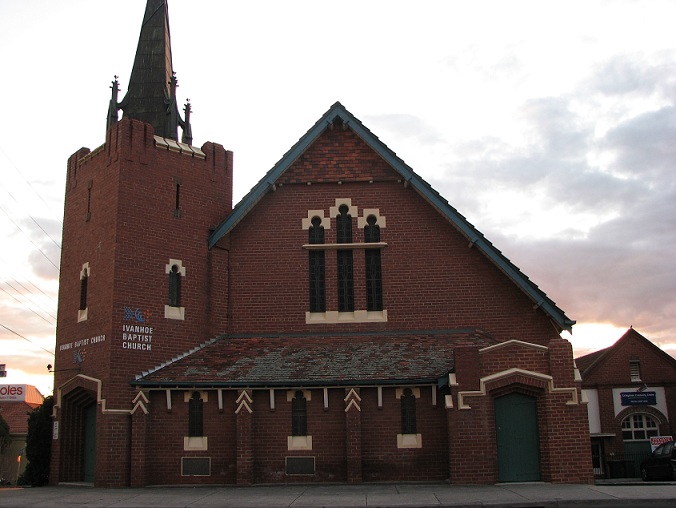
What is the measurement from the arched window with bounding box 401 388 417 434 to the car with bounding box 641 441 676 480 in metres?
10.8

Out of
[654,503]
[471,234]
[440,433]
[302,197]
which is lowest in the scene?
[654,503]

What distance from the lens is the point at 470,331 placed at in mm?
23078

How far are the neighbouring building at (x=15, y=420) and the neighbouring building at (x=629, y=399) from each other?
3240 cm

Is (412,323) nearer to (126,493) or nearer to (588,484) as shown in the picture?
(588,484)

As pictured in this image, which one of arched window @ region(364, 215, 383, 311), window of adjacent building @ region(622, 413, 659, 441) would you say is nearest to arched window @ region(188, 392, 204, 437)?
arched window @ region(364, 215, 383, 311)

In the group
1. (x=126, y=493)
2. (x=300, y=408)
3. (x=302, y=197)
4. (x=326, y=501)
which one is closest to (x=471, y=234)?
(x=302, y=197)

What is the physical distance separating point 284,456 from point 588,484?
7761mm

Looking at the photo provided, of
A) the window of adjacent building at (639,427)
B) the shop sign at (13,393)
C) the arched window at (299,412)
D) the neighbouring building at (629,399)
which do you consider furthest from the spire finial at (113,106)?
the shop sign at (13,393)

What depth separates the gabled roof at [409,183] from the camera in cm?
2266

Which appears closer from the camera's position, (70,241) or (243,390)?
(243,390)

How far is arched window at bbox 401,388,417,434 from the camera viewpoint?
20562 millimetres

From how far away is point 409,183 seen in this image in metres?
24.2

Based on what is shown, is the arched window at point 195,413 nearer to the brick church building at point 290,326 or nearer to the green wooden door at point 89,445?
the brick church building at point 290,326

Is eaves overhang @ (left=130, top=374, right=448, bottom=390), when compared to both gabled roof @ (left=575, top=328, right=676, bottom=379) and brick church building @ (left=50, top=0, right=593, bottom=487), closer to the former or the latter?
brick church building @ (left=50, top=0, right=593, bottom=487)
